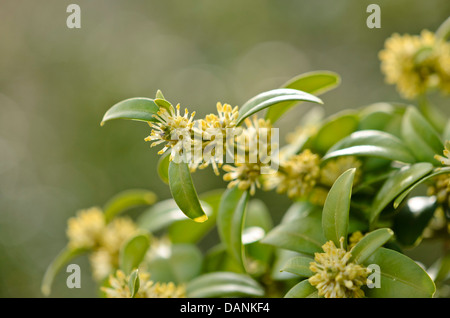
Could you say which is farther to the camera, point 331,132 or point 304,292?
point 331,132

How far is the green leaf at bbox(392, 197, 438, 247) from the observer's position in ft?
1.77

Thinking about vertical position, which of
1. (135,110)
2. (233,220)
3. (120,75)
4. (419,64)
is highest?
(120,75)

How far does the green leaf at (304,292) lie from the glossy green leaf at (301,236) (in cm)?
5

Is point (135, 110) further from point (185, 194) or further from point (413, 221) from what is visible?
point (413, 221)

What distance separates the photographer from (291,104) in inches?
23.5

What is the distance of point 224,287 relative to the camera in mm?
588

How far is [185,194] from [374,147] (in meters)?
0.23

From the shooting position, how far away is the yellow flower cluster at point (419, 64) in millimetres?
737

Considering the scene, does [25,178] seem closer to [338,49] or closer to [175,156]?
[338,49]

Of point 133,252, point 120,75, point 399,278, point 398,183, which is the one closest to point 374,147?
point 398,183

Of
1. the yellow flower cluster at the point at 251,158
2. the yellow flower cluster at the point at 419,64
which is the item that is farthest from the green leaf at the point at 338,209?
the yellow flower cluster at the point at 419,64

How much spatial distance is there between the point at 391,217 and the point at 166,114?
1.05 feet

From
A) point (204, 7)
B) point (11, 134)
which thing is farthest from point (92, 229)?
point (204, 7)

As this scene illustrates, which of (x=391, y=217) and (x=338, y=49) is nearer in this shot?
(x=391, y=217)
